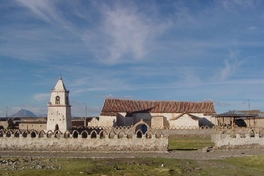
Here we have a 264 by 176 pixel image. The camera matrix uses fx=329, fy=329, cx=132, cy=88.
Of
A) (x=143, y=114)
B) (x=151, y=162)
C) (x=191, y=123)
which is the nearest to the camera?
(x=151, y=162)

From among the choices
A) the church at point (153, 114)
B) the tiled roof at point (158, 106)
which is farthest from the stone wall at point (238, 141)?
the tiled roof at point (158, 106)

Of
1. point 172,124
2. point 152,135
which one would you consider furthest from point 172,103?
point 152,135

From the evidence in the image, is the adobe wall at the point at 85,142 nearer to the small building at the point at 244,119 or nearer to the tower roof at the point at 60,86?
the tower roof at the point at 60,86

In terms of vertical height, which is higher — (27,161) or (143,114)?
(143,114)

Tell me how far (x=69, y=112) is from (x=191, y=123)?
24441 mm

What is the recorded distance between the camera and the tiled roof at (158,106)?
61844mm

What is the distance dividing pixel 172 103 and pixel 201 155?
119ft

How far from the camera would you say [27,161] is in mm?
24688

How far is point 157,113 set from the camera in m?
62.5

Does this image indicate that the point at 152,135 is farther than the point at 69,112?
No

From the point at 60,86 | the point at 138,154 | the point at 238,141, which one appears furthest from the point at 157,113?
the point at 138,154

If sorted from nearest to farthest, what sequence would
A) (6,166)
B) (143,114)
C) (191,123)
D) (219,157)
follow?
(6,166) < (219,157) < (191,123) < (143,114)

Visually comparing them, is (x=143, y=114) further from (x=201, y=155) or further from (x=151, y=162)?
(x=151, y=162)

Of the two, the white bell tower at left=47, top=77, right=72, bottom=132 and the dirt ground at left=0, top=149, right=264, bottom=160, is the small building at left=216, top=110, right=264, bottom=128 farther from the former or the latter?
the white bell tower at left=47, top=77, right=72, bottom=132
